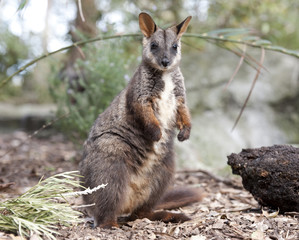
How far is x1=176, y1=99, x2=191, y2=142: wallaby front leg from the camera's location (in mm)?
3832

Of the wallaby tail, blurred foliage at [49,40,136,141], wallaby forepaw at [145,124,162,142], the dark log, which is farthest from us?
blurred foliage at [49,40,136,141]

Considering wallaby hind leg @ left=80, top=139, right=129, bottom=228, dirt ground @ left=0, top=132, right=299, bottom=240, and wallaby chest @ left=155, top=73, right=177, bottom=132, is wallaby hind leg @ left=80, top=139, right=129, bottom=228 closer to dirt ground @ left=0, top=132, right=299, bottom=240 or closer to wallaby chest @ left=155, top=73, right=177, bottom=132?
dirt ground @ left=0, top=132, right=299, bottom=240

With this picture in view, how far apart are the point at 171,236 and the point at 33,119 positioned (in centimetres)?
781

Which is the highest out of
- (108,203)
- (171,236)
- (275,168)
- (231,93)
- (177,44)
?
(231,93)

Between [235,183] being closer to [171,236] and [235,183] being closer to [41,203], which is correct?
[171,236]

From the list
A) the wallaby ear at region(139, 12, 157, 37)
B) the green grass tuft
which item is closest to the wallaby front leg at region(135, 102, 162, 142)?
the wallaby ear at region(139, 12, 157, 37)

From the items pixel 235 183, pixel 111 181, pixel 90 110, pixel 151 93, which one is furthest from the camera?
pixel 90 110

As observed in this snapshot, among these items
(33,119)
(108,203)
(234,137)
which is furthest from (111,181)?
(33,119)

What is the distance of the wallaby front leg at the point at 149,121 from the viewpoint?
3.60 m

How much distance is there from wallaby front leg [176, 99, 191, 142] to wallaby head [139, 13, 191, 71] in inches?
17.6

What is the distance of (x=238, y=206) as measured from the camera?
4242 mm

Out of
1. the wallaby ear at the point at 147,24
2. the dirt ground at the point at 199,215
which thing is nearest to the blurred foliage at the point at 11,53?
the dirt ground at the point at 199,215

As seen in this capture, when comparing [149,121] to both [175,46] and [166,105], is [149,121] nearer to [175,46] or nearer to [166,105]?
[166,105]

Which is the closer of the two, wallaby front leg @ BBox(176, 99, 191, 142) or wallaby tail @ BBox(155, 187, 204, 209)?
wallaby front leg @ BBox(176, 99, 191, 142)
